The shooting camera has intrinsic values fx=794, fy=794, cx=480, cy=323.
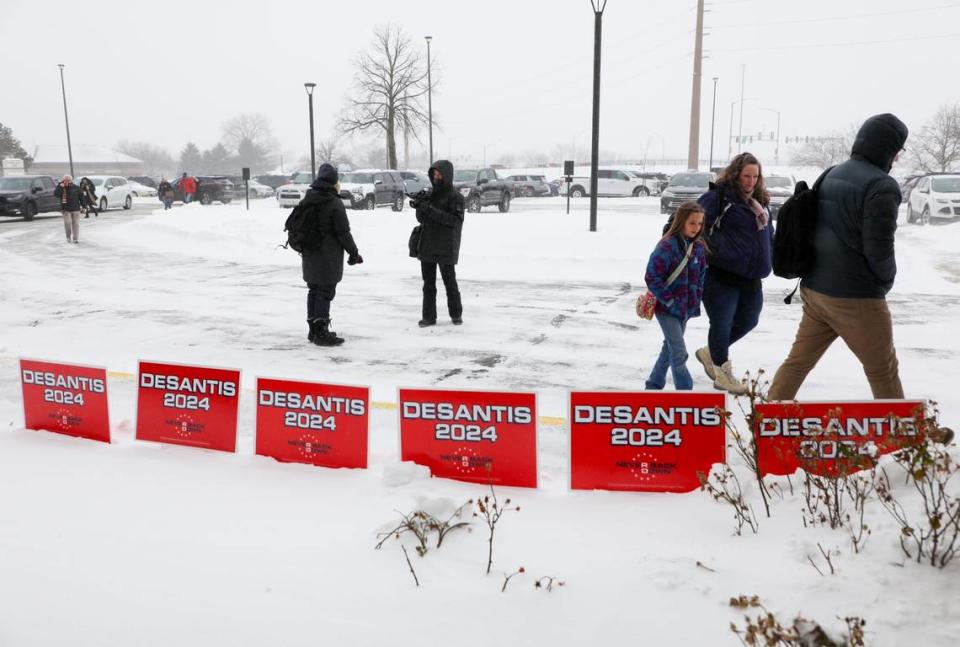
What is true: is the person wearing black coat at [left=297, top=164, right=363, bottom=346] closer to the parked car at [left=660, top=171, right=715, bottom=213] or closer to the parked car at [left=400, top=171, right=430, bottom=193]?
the parked car at [left=660, top=171, right=715, bottom=213]

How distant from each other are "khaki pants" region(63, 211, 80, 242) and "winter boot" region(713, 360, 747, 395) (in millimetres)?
17871

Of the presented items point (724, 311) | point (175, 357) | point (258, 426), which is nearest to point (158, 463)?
point (258, 426)

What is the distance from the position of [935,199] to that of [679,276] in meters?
20.4

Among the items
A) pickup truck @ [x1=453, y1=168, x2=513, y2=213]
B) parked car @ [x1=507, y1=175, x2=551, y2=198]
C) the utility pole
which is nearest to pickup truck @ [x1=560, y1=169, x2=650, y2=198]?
parked car @ [x1=507, y1=175, x2=551, y2=198]

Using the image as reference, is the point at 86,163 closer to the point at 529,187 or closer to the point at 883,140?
the point at 529,187

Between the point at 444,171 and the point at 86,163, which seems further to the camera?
the point at 86,163

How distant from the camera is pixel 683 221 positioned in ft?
17.9

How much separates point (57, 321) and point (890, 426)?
9417 millimetres

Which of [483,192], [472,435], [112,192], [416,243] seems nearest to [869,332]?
[472,435]

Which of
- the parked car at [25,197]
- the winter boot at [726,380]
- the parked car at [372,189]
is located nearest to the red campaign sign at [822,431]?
the winter boot at [726,380]

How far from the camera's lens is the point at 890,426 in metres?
3.76

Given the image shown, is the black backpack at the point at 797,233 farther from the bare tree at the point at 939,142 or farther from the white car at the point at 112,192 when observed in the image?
the bare tree at the point at 939,142

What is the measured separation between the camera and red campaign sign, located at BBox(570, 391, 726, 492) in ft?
13.3

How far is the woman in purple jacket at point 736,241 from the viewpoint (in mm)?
5586
